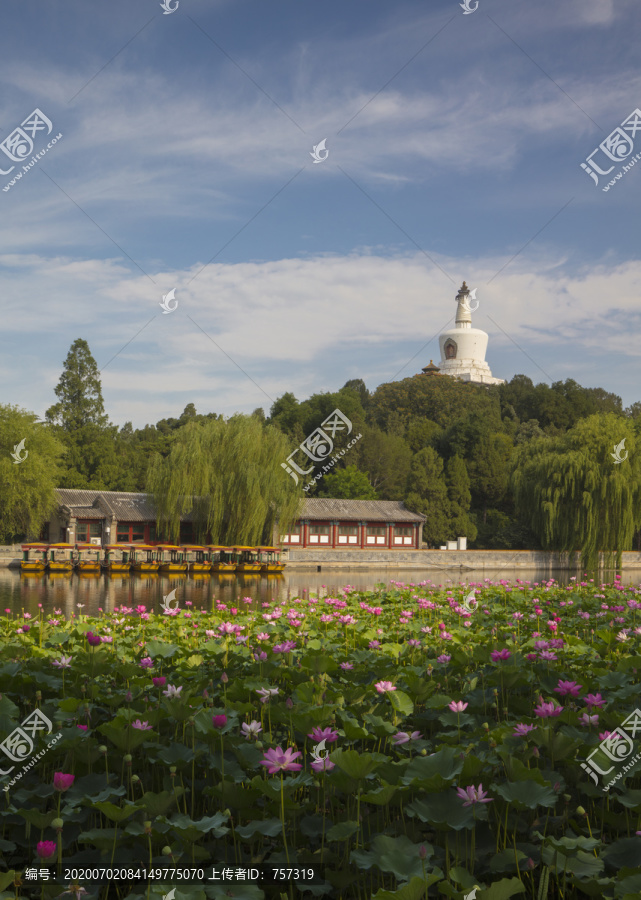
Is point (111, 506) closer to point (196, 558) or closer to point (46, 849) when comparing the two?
point (196, 558)

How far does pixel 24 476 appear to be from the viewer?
26.2 metres

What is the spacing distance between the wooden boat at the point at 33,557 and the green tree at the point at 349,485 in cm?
1548

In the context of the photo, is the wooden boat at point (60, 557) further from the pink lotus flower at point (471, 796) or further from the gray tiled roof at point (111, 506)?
the pink lotus flower at point (471, 796)

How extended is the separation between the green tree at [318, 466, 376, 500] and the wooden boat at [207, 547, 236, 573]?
35.6 ft

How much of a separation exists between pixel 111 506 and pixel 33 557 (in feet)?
16.1

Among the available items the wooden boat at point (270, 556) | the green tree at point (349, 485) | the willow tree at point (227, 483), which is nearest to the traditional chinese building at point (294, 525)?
the wooden boat at point (270, 556)

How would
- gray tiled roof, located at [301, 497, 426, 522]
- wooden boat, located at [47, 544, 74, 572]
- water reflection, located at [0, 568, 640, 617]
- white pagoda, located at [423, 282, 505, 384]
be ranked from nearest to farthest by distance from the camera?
water reflection, located at [0, 568, 640, 617], wooden boat, located at [47, 544, 74, 572], gray tiled roof, located at [301, 497, 426, 522], white pagoda, located at [423, 282, 505, 384]

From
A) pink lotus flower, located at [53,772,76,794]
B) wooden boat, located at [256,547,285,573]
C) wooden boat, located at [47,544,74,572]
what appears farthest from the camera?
wooden boat, located at [256,547,285,573]

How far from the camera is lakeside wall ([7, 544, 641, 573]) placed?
29641mm

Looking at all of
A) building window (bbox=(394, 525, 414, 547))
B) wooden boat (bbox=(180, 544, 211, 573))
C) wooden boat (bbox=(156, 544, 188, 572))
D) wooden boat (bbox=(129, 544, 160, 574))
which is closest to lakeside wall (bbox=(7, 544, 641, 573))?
building window (bbox=(394, 525, 414, 547))

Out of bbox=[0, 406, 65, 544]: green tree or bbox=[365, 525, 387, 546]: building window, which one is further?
bbox=[365, 525, 387, 546]: building window

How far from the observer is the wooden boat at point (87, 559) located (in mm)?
25156

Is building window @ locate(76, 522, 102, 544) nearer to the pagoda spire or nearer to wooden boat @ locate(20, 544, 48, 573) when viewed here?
wooden boat @ locate(20, 544, 48, 573)

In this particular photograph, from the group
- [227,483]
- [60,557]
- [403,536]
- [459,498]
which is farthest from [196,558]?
[459,498]
